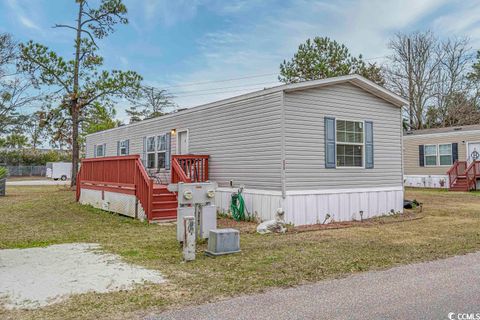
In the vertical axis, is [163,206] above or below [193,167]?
below

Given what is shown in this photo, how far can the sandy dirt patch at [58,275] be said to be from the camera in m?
4.00

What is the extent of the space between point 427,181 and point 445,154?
183 centimetres

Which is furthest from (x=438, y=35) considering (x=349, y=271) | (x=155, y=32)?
(x=349, y=271)

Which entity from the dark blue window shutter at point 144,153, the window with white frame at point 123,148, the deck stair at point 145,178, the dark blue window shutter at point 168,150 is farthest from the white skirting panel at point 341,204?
the window with white frame at point 123,148

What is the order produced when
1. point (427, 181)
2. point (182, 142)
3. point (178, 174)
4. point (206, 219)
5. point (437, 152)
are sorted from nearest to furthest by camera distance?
point (206, 219)
point (178, 174)
point (182, 142)
point (437, 152)
point (427, 181)

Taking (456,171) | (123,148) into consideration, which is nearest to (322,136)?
(123,148)

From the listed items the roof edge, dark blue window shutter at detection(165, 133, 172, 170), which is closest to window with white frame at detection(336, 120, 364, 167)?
the roof edge

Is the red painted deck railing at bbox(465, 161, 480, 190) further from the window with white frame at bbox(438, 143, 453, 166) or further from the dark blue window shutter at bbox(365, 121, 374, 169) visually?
the dark blue window shutter at bbox(365, 121, 374, 169)

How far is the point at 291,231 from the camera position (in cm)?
808

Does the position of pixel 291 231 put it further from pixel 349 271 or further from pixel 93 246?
pixel 93 246

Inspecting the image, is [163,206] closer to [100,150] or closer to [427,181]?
[100,150]

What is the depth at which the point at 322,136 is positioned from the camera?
9445 millimetres

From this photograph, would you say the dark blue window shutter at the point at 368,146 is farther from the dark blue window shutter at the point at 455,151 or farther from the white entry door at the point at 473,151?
the dark blue window shutter at the point at 455,151

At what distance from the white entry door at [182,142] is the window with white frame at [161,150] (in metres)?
0.71
